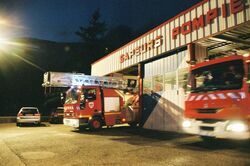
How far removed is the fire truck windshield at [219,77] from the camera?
6965mm

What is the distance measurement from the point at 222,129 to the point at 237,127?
42 cm

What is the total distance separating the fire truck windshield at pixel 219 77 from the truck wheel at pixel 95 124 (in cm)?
742

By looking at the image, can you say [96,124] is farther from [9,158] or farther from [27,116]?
[9,158]

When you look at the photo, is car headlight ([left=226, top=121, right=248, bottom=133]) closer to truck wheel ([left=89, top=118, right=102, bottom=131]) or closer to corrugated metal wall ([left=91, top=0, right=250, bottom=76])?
corrugated metal wall ([left=91, top=0, right=250, bottom=76])

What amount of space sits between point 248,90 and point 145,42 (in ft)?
32.7

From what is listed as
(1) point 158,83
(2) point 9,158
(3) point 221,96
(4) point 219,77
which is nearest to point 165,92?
(1) point 158,83

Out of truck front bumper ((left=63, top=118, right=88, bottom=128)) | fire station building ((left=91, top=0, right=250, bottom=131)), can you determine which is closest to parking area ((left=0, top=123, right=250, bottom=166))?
fire station building ((left=91, top=0, right=250, bottom=131))

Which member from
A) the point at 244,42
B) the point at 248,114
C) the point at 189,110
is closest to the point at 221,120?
the point at 248,114

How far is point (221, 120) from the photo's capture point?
22.7 feet

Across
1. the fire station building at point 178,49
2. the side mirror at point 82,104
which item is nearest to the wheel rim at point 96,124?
the side mirror at point 82,104

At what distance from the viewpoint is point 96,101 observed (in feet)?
47.0

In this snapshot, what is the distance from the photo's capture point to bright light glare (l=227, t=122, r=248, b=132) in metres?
6.43

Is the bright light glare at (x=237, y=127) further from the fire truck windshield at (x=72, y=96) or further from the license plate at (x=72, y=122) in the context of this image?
the fire truck windshield at (x=72, y=96)

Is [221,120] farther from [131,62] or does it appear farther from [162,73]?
[131,62]
